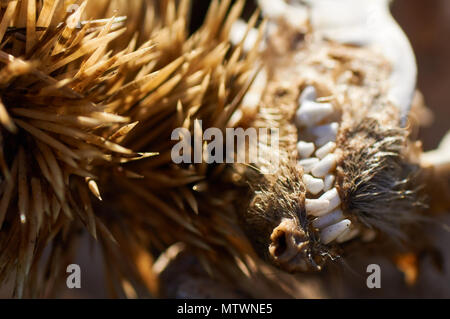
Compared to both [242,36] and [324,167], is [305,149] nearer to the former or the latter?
[324,167]

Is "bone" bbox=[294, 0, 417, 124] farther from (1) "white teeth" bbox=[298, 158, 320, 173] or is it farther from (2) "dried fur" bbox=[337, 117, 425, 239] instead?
(1) "white teeth" bbox=[298, 158, 320, 173]

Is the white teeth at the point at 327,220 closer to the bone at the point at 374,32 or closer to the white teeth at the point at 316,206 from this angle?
the white teeth at the point at 316,206

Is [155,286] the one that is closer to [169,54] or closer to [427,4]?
[169,54]

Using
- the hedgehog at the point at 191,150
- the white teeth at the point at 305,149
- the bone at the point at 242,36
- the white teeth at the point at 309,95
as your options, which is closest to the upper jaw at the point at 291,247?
the hedgehog at the point at 191,150

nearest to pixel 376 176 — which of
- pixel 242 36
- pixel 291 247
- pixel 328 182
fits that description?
pixel 328 182

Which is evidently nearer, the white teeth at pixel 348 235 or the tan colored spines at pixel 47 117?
the tan colored spines at pixel 47 117

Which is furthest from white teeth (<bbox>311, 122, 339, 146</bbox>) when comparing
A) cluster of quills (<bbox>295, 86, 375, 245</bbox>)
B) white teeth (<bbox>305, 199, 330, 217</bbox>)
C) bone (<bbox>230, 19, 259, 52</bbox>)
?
bone (<bbox>230, 19, 259, 52</bbox>)
